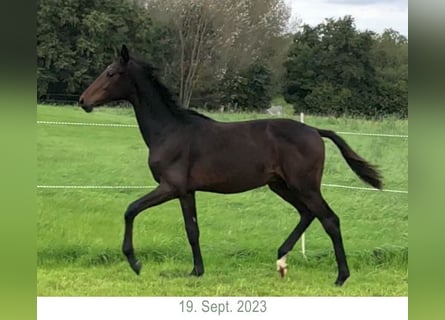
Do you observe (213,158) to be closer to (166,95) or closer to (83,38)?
(166,95)

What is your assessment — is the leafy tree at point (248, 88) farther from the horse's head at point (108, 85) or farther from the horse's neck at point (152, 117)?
the horse's head at point (108, 85)

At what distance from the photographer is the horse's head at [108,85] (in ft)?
9.58

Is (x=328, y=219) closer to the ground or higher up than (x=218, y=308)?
higher up

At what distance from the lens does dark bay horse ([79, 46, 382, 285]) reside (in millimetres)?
2934

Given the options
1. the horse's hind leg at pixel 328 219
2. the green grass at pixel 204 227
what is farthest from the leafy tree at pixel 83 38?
the horse's hind leg at pixel 328 219

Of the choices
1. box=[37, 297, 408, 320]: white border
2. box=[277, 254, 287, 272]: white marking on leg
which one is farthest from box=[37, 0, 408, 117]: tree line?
box=[37, 297, 408, 320]: white border

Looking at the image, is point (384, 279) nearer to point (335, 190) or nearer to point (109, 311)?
point (335, 190)

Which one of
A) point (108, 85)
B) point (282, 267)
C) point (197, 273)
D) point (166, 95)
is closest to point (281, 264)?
point (282, 267)

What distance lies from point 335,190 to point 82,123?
1.11 meters

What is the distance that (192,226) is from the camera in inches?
117

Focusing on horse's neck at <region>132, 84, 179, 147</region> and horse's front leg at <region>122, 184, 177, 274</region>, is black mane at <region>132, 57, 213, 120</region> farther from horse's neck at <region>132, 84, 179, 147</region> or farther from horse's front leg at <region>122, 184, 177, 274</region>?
horse's front leg at <region>122, 184, 177, 274</region>

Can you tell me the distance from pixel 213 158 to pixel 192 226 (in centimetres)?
30

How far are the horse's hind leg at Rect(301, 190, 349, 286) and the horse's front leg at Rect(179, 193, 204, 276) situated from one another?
46cm

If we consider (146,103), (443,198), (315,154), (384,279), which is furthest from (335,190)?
(146,103)
